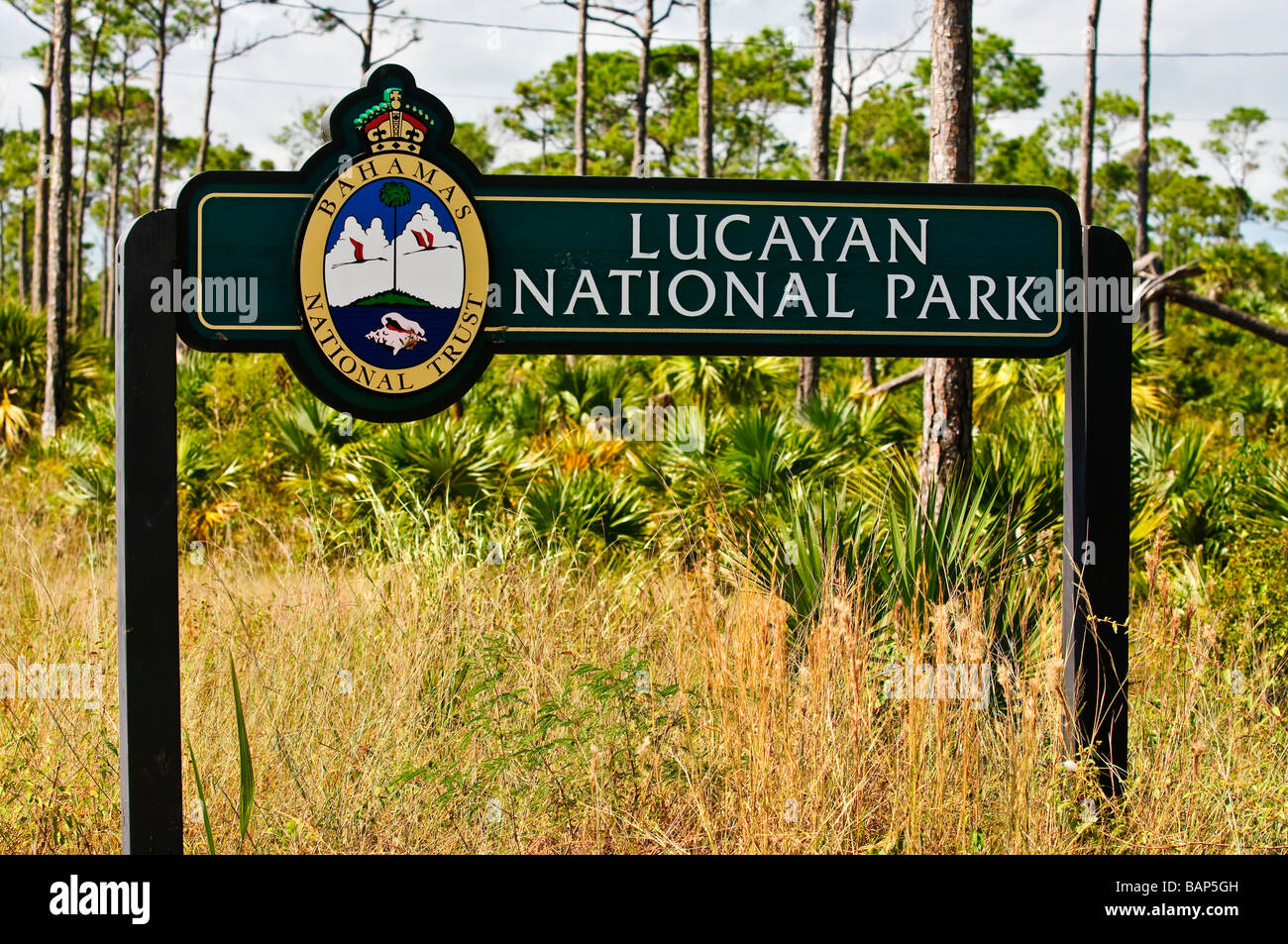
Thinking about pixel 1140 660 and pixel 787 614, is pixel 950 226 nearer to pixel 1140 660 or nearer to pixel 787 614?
pixel 787 614

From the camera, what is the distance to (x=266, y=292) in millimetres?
3477

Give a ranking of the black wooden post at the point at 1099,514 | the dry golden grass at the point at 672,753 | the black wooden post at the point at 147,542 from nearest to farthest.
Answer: the black wooden post at the point at 147,542
the dry golden grass at the point at 672,753
the black wooden post at the point at 1099,514

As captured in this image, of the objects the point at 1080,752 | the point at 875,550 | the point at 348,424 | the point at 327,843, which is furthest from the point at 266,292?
the point at 348,424

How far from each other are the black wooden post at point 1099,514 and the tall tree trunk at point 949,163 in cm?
257

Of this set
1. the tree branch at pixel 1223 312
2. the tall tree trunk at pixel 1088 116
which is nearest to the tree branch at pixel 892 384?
the tree branch at pixel 1223 312

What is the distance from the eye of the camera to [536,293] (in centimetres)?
363
